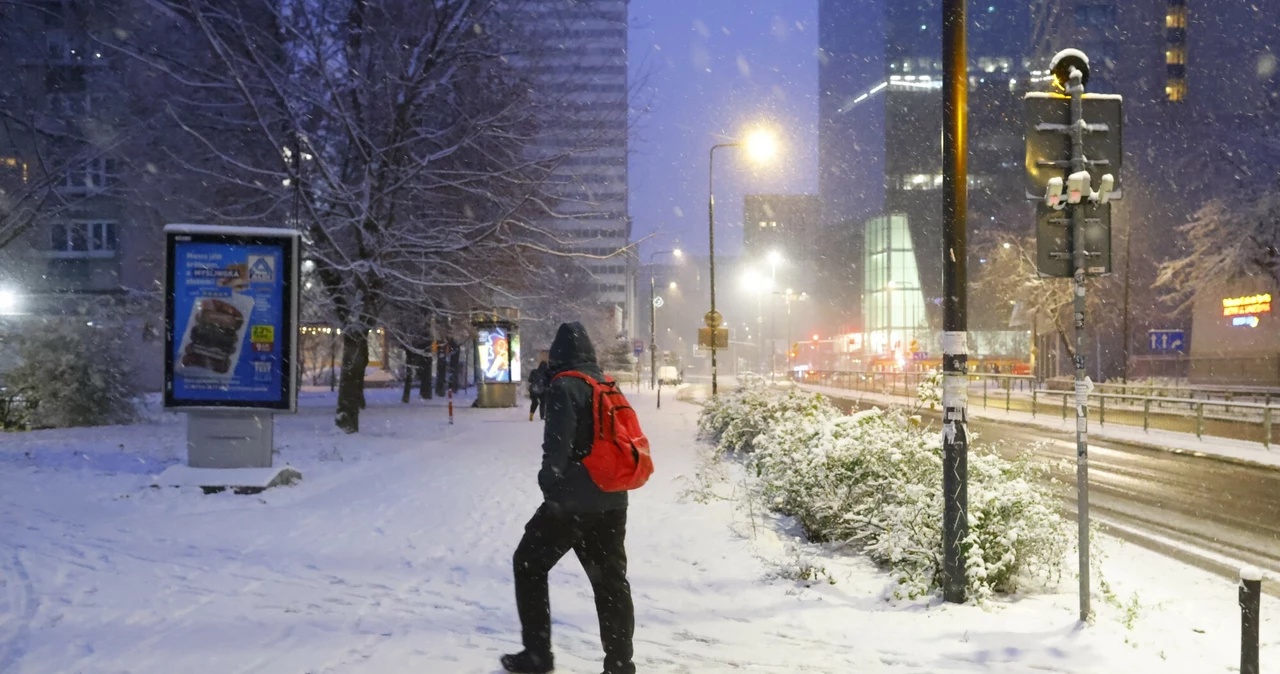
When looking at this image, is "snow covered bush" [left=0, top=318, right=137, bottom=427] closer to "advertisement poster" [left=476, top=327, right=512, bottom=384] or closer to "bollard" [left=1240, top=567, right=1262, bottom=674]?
"advertisement poster" [left=476, top=327, right=512, bottom=384]

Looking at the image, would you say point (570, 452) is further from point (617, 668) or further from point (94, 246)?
point (94, 246)

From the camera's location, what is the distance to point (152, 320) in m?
21.0

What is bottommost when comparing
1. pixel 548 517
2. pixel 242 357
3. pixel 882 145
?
pixel 548 517

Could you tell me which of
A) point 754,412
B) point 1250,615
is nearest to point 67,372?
point 754,412

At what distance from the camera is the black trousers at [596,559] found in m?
4.38

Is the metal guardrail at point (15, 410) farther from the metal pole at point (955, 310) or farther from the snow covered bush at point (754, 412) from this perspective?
the metal pole at point (955, 310)

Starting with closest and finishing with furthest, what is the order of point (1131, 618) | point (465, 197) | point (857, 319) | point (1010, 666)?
point (1010, 666)
point (1131, 618)
point (465, 197)
point (857, 319)

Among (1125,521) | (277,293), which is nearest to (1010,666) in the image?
(1125,521)

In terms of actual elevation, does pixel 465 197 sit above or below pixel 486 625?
above

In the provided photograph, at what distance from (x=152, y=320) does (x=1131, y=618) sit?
21.5 m

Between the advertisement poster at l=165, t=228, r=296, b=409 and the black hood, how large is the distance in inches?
335

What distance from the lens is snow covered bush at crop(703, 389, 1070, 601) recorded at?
6355 millimetres

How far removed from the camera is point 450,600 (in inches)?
248

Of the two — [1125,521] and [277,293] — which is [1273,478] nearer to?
[1125,521]
